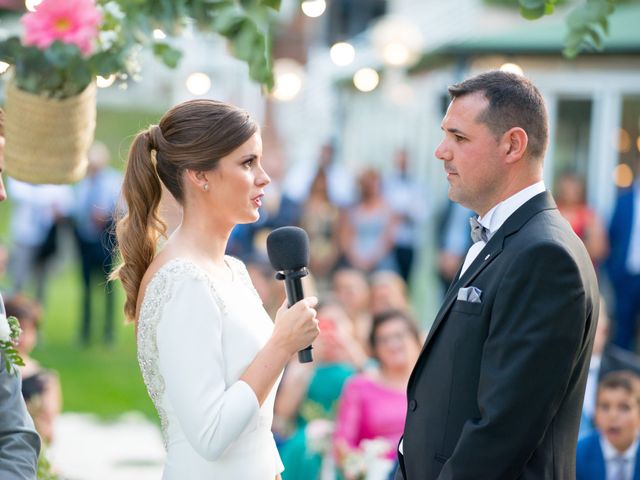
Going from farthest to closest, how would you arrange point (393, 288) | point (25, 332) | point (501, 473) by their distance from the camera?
1. point (393, 288)
2. point (25, 332)
3. point (501, 473)

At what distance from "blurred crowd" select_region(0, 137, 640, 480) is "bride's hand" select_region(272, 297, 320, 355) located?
31.1 inches

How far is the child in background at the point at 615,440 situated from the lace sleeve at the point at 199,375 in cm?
292

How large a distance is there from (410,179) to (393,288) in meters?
4.77

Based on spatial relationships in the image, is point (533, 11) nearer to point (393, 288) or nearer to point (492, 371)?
point (492, 371)

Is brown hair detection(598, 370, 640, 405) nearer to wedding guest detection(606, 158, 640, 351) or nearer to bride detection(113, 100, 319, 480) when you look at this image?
bride detection(113, 100, 319, 480)

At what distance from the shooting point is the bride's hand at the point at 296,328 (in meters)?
3.19

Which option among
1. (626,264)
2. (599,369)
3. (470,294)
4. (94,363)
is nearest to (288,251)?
(470,294)

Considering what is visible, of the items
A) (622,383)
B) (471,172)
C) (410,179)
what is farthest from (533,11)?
(410,179)

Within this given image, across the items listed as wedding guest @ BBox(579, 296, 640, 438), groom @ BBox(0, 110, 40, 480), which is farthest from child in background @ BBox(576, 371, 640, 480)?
groom @ BBox(0, 110, 40, 480)

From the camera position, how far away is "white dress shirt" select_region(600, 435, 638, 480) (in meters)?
5.57

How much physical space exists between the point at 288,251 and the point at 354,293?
624 centimetres

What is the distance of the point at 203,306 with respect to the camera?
3.19 metres

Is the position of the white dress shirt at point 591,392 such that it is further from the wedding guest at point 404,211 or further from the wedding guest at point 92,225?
the wedding guest at point 92,225

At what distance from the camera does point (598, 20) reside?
3.64 metres
